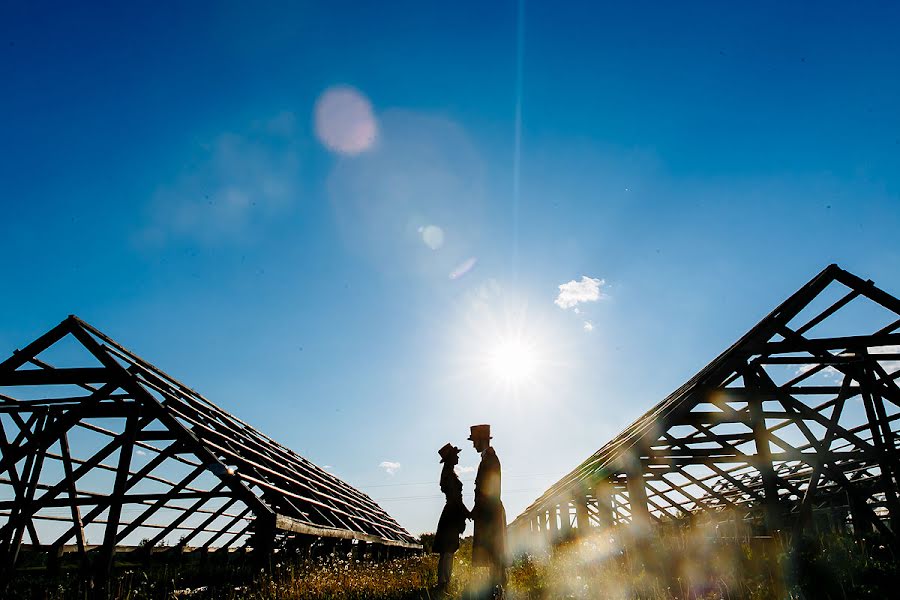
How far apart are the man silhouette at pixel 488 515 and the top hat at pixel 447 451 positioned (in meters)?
0.51

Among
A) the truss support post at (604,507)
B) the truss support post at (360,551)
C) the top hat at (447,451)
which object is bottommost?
the truss support post at (360,551)

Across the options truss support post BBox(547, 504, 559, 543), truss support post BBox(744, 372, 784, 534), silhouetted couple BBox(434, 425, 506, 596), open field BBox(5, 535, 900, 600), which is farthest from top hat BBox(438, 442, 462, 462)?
truss support post BBox(547, 504, 559, 543)

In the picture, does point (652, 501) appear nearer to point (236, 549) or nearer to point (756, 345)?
point (756, 345)

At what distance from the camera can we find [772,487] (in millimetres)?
8219

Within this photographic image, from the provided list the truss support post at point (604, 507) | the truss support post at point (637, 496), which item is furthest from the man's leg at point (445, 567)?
the truss support post at point (604, 507)

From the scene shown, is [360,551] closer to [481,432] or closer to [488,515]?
[488,515]

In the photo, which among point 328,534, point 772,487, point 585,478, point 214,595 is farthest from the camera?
point 328,534

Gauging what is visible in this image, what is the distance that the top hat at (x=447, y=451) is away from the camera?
8.12 metres

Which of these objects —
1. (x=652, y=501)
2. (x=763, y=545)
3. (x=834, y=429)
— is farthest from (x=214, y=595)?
(x=652, y=501)

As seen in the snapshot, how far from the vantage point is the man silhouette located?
7.05 m

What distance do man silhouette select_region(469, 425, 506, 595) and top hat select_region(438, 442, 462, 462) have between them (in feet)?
1.66

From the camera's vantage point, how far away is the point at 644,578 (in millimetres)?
5879

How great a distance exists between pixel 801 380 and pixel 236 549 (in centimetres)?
1461

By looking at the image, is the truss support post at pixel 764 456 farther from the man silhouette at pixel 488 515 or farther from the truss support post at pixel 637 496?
the man silhouette at pixel 488 515
